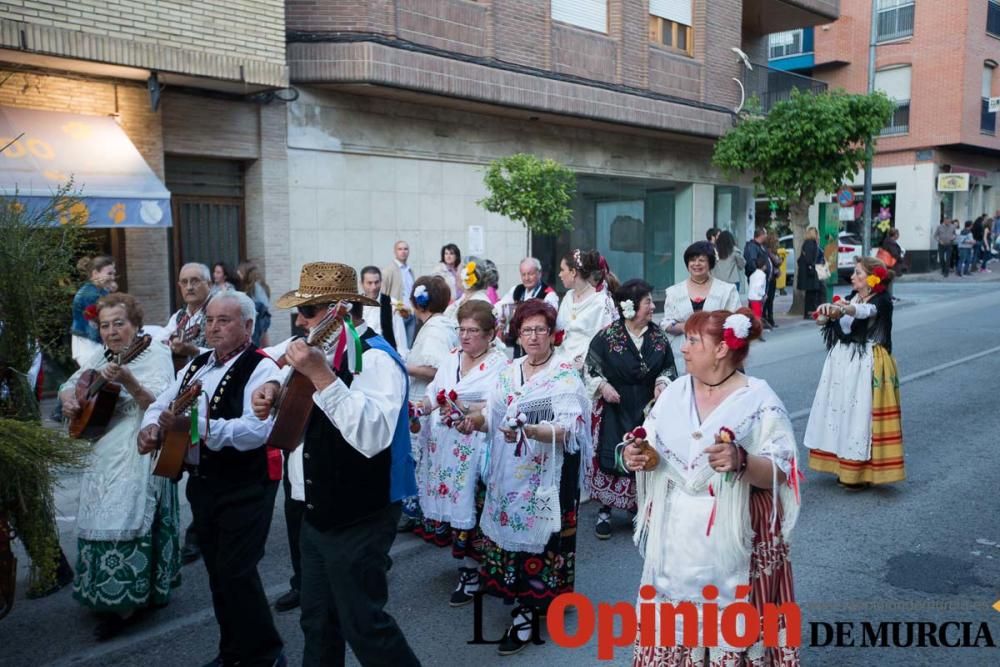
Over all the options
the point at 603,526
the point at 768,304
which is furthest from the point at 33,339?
the point at 768,304

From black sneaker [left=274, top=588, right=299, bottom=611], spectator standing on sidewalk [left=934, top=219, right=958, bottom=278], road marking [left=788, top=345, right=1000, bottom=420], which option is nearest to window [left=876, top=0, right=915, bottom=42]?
spectator standing on sidewalk [left=934, top=219, right=958, bottom=278]

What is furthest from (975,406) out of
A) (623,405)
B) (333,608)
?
(333,608)

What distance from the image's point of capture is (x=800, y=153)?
712 inches

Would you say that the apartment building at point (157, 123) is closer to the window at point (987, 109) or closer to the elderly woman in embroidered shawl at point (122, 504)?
the elderly woman in embroidered shawl at point (122, 504)

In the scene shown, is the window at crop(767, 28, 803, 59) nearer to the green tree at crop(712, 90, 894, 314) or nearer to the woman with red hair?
the green tree at crop(712, 90, 894, 314)

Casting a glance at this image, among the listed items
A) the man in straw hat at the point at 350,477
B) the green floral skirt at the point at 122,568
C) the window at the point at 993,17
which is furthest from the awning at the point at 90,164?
the window at the point at 993,17

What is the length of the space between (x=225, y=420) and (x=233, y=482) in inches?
12.3

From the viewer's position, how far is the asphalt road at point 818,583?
4.57 metres

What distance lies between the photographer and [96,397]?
452cm

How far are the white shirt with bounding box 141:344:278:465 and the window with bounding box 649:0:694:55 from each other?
56.6 feet

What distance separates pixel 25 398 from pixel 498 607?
2913 millimetres

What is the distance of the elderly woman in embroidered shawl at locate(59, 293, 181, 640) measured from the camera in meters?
4.67

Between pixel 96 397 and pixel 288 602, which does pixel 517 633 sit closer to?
pixel 288 602

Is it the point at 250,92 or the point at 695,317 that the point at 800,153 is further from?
the point at 695,317
